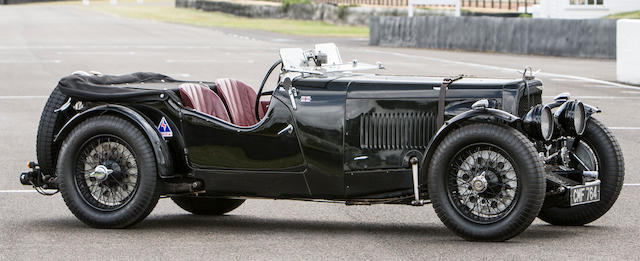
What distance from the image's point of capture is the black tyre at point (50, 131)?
306 inches

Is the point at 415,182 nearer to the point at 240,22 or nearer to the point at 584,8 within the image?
the point at 584,8

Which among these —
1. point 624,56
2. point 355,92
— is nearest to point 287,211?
point 355,92

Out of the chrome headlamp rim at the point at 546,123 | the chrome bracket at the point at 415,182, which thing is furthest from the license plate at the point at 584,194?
the chrome bracket at the point at 415,182

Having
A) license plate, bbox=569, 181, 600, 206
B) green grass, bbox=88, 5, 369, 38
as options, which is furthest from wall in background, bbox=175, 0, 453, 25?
license plate, bbox=569, 181, 600, 206

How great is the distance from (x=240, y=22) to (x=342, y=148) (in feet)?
159

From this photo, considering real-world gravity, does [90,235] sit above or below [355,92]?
below

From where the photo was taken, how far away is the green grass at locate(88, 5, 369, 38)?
46.3 metres

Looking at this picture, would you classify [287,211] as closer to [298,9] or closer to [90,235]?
[90,235]

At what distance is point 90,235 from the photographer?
7.26 m

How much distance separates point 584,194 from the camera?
6938mm

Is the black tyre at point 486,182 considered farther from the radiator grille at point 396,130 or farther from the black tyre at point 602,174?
the black tyre at point 602,174

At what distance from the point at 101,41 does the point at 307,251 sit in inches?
1256

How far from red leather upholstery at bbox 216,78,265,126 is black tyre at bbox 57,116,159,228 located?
29.9 inches

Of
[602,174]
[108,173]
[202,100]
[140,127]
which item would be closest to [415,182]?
[602,174]
